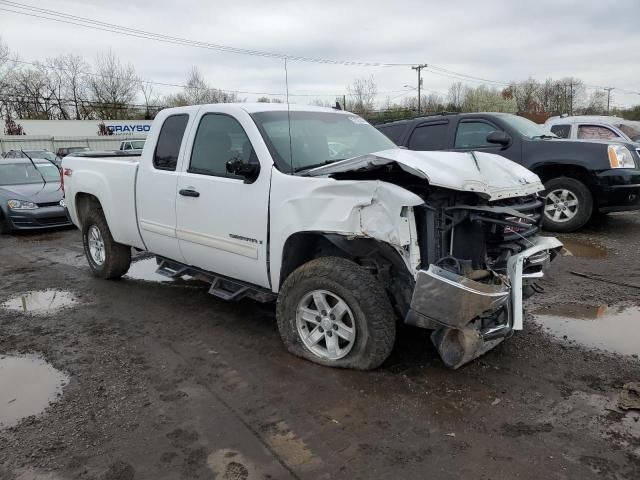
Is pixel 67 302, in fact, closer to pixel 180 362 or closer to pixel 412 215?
pixel 180 362

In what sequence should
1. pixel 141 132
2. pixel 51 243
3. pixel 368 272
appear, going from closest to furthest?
pixel 368 272 → pixel 51 243 → pixel 141 132

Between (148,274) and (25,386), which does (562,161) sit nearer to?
(148,274)

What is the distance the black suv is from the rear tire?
5.28 metres

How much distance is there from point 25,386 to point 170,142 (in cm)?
248

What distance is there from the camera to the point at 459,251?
3.49 meters

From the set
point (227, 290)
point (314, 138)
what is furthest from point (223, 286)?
point (314, 138)

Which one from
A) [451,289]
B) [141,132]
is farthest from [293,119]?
[141,132]

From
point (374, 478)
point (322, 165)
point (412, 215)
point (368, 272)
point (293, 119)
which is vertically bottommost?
point (374, 478)

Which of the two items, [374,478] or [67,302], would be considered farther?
[67,302]

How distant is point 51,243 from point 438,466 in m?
8.71

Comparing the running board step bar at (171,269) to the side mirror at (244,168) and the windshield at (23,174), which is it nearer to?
the side mirror at (244,168)

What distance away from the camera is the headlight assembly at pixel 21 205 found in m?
10.1

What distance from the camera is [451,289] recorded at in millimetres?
3080

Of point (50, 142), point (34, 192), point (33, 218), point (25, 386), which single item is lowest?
point (25, 386)
